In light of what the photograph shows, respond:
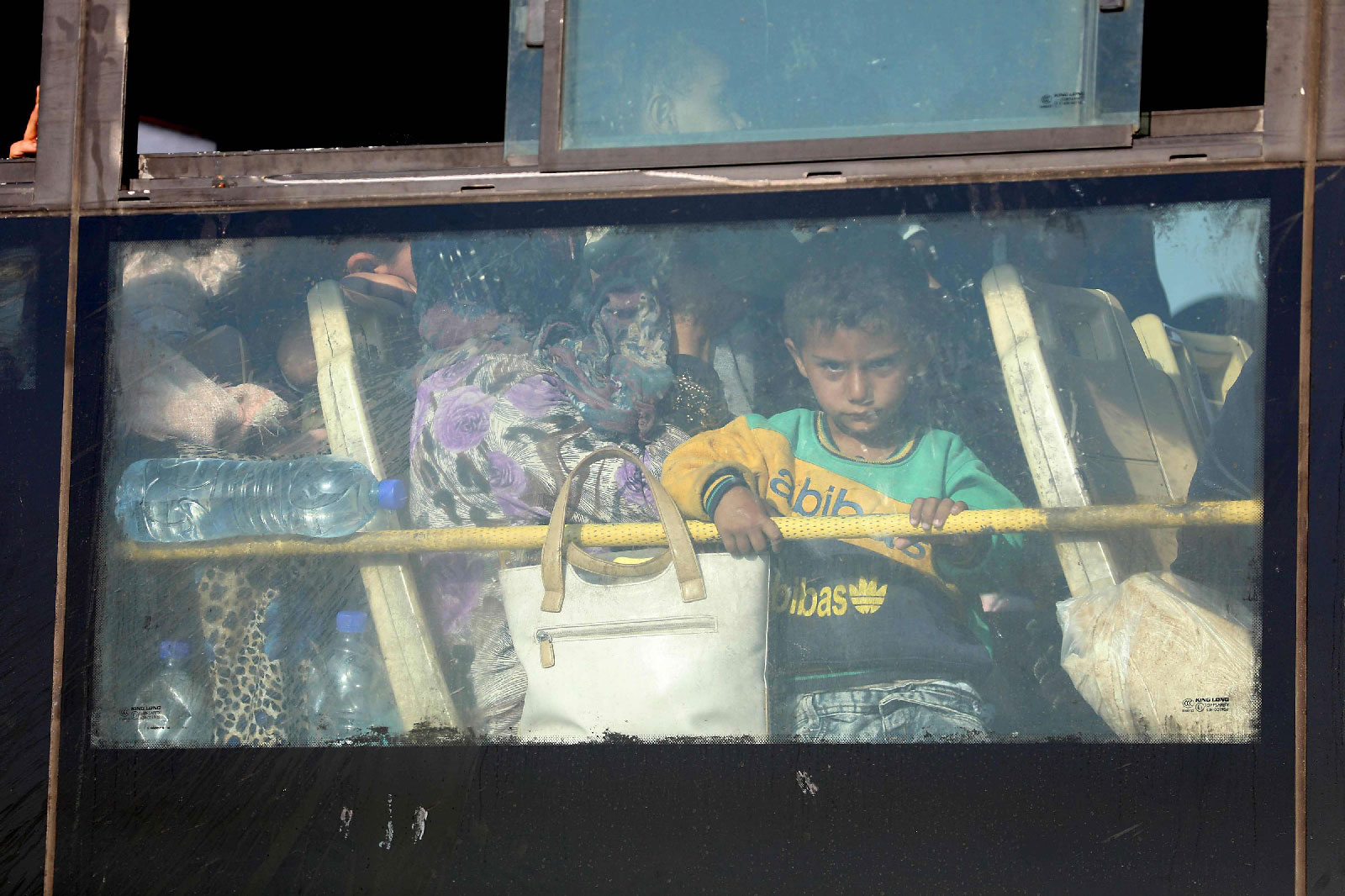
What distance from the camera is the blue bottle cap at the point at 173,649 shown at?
125 inches

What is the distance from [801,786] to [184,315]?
2082 millimetres

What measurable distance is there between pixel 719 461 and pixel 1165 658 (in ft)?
3.82

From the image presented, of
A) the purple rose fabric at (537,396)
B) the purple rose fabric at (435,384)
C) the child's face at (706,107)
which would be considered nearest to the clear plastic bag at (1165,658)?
the purple rose fabric at (537,396)

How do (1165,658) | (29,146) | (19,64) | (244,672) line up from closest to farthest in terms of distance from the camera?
1. (1165,658)
2. (244,672)
3. (29,146)
4. (19,64)

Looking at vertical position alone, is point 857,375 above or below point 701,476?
above

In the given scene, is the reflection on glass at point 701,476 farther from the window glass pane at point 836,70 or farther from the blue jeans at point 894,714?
the window glass pane at point 836,70

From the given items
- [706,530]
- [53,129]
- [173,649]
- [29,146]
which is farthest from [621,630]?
[29,146]

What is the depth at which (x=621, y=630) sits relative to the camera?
118 inches

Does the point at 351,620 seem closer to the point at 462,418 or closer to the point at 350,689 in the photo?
the point at 350,689

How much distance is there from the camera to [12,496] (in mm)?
3279

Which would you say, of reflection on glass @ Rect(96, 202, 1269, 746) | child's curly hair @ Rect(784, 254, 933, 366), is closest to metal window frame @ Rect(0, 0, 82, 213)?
reflection on glass @ Rect(96, 202, 1269, 746)

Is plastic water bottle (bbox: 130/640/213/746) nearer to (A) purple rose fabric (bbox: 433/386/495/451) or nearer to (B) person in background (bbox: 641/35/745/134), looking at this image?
(A) purple rose fabric (bbox: 433/386/495/451)

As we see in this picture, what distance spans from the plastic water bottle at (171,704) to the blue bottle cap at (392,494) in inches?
25.8

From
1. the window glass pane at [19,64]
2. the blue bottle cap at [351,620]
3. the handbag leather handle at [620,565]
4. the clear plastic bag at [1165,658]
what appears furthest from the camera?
the window glass pane at [19,64]
